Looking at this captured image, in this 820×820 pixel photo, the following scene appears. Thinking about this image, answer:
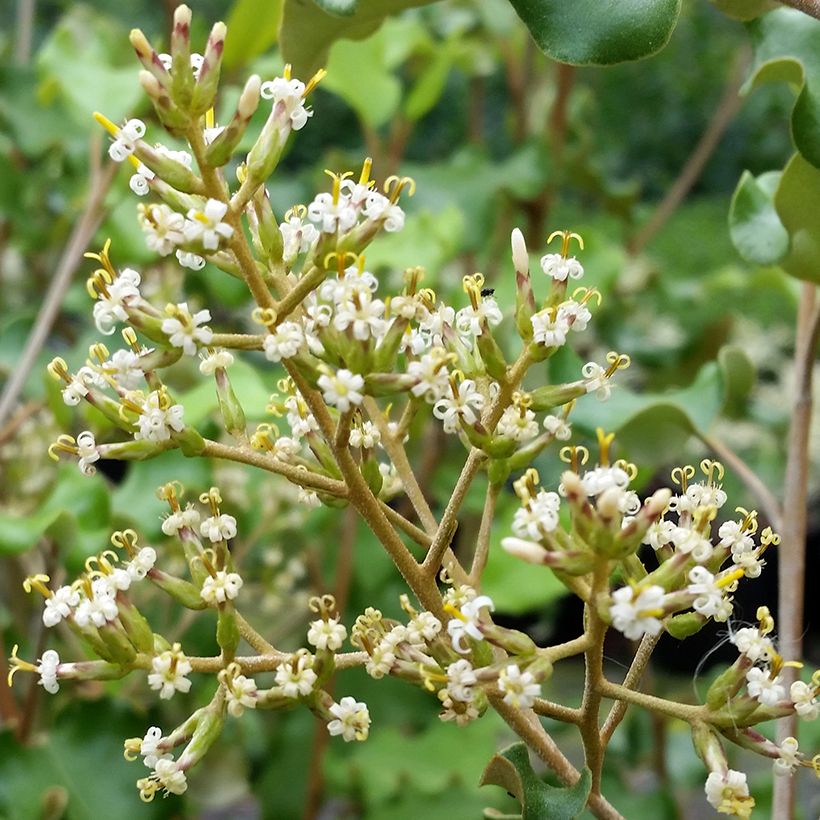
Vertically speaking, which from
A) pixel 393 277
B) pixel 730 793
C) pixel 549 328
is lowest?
pixel 393 277

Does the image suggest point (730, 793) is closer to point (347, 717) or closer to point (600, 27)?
point (347, 717)

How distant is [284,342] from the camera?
29 centimetres

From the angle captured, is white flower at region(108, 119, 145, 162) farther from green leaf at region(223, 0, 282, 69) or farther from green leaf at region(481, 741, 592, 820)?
green leaf at region(223, 0, 282, 69)

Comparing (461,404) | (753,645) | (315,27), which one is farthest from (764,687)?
(315,27)

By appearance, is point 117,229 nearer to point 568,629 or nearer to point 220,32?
point 220,32

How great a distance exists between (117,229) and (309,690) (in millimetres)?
549

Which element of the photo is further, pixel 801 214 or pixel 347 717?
pixel 801 214

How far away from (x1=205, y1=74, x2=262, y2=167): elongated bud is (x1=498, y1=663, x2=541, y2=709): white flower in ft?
0.54

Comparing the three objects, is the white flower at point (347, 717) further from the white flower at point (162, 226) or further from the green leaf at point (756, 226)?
the green leaf at point (756, 226)

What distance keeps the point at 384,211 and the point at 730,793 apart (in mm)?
197

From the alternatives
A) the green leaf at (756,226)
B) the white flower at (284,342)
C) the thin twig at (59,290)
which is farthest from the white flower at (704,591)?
the thin twig at (59,290)

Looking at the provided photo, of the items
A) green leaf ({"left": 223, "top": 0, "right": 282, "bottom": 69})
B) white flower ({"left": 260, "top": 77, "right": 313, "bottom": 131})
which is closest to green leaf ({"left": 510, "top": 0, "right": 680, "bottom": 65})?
white flower ({"left": 260, "top": 77, "right": 313, "bottom": 131})

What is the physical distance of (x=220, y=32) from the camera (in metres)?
0.30

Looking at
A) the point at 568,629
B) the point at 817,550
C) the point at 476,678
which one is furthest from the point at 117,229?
the point at 817,550
